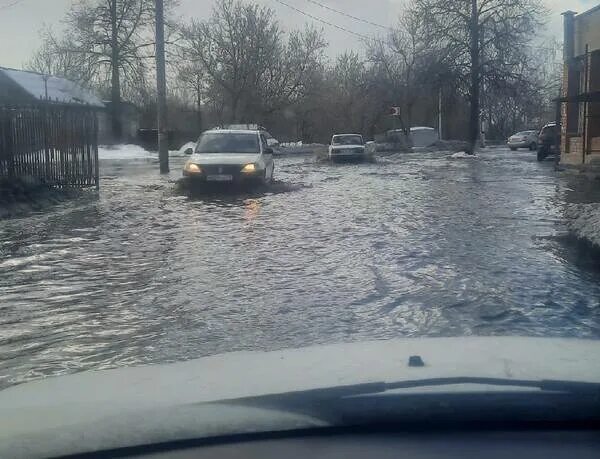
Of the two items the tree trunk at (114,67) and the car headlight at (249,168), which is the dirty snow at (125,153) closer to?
the tree trunk at (114,67)

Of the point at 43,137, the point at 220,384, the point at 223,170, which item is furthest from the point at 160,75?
the point at 220,384

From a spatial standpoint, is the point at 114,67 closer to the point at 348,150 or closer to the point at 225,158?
the point at 348,150

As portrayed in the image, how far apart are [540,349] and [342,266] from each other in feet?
18.8

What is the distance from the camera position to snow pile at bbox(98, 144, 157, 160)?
46.6 meters

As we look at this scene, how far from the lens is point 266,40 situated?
53.0 m

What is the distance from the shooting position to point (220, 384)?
248cm

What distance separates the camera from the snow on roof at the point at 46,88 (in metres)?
19.1

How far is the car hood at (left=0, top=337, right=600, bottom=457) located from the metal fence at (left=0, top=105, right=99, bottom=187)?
13209 millimetres

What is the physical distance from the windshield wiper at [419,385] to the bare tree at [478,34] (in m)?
44.5

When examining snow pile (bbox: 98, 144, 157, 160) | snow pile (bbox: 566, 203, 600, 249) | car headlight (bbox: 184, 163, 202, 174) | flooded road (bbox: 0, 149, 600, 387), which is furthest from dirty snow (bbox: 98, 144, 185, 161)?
snow pile (bbox: 566, 203, 600, 249)

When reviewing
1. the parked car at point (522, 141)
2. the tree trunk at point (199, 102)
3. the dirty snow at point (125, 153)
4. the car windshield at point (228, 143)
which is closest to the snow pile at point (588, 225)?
the car windshield at point (228, 143)

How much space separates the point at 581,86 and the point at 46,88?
59.8ft

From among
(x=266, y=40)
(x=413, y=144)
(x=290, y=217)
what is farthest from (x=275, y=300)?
(x=413, y=144)

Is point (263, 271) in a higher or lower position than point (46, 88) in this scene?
lower
